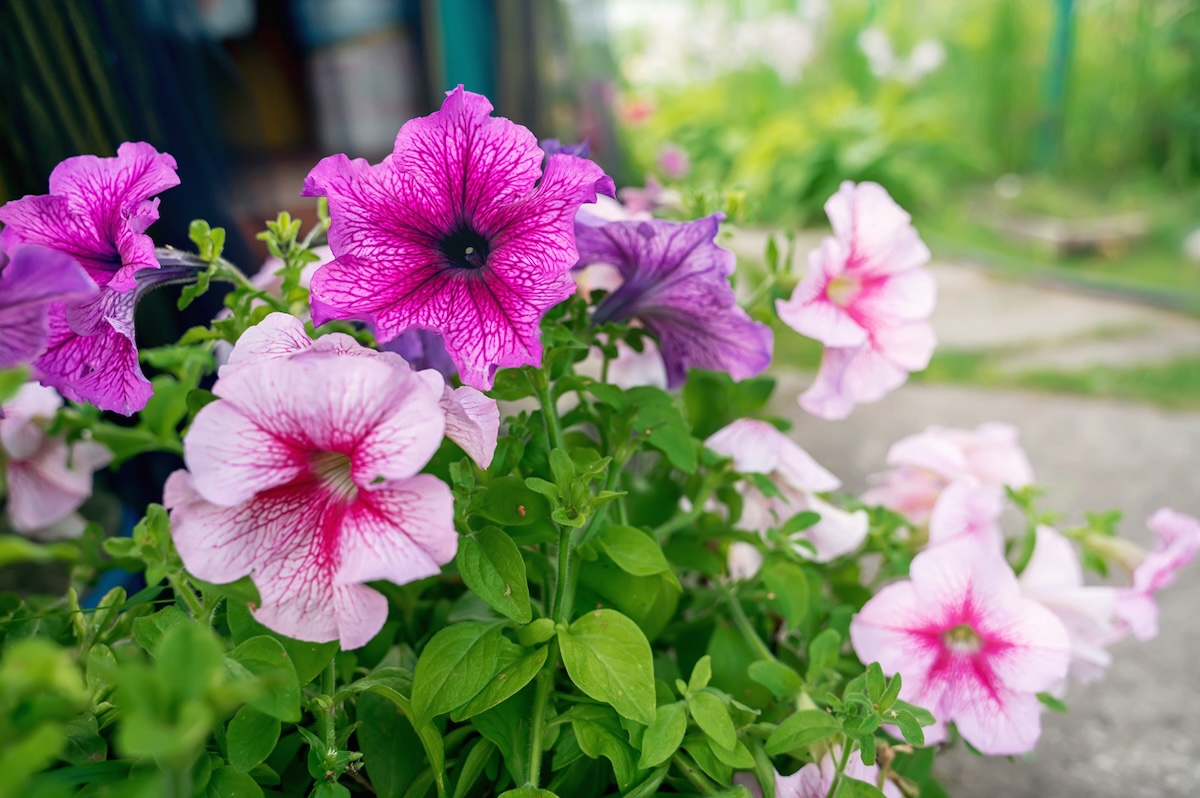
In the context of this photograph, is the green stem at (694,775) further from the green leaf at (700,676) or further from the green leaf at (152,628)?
the green leaf at (152,628)

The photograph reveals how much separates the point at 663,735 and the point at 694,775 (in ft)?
0.19

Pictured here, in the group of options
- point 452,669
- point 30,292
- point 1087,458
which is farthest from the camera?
point 1087,458

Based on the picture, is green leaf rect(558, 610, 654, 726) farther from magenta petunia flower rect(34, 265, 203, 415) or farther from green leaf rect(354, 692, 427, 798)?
magenta petunia flower rect(34, 265, 203, 415)

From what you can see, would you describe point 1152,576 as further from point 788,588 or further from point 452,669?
point 452,669

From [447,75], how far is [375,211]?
2046mm

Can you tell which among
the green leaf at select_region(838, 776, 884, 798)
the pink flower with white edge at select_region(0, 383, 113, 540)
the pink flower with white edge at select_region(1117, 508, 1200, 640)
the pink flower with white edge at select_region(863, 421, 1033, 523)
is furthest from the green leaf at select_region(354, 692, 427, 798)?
the pink flower with white edge at select_region(1117, 508, 1200, 640)

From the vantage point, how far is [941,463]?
31.1 inches

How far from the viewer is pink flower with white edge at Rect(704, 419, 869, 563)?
642 millimetres

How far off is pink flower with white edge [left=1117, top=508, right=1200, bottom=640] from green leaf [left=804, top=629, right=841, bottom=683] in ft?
1.04

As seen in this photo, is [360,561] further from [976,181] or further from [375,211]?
[976,181]

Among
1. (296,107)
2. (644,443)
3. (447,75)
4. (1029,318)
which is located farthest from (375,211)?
(1029,318)

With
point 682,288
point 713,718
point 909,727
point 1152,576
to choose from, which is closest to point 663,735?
point 713,718

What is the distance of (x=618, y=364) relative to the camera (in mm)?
712

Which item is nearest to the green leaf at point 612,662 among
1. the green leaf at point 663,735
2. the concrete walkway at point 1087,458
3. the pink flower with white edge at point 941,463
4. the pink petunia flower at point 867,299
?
the green leaf at point 663,735
